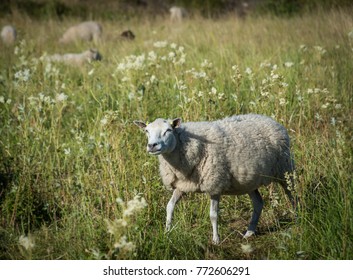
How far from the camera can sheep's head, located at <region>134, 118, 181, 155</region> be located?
15.1ft

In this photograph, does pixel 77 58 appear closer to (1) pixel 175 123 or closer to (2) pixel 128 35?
(2) pixel 128 35

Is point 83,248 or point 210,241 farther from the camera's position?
point 210,241

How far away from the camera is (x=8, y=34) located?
15516 millimetres

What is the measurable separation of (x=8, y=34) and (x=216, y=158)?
39.1 feet

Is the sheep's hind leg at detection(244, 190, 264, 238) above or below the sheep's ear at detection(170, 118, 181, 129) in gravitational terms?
below

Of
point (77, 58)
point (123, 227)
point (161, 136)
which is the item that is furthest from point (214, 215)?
point (77, 58)

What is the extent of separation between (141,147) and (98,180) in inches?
27.7

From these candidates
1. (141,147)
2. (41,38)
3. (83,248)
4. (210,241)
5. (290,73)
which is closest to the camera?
(83,248)

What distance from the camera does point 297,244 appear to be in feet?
15.0

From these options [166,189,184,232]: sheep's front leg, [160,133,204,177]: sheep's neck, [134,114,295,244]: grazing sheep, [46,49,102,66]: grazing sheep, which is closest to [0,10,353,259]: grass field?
[166,189,184,232]: sheep's front leg

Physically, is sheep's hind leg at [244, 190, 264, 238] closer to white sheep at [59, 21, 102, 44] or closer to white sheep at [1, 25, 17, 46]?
white sheep at [59, 21, 102, 44]
